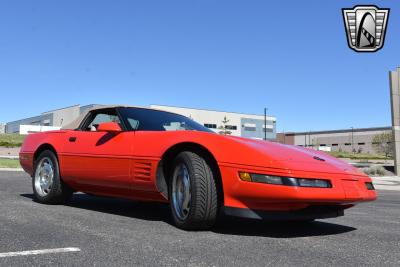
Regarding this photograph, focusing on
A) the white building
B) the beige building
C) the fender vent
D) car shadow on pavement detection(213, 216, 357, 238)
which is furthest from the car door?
the beige building

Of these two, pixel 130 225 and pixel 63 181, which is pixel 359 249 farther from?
pixel 63 181

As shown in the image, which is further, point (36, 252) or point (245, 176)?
point (245, 176)

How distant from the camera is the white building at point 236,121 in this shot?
102 metres

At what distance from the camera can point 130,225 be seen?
420cm

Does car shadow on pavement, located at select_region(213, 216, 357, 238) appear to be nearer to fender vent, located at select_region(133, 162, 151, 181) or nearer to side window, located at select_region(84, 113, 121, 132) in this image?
fender vent, located at select_region(133, 162, 151, 181)

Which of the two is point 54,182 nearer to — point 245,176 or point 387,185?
point 245,176

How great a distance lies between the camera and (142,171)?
4.58m

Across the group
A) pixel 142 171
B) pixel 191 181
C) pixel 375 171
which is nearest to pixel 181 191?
pixel 191 181

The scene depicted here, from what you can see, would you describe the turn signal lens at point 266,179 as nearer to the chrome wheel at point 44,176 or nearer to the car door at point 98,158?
the car door at point 98,158

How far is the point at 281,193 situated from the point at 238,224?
3.61ft

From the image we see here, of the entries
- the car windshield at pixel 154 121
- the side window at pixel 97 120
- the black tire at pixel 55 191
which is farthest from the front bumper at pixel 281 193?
the black tire at pixel 55 191

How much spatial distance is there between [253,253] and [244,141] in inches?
50.2

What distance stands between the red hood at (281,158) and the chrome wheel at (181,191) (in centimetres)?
54

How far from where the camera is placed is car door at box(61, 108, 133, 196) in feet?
15.9
